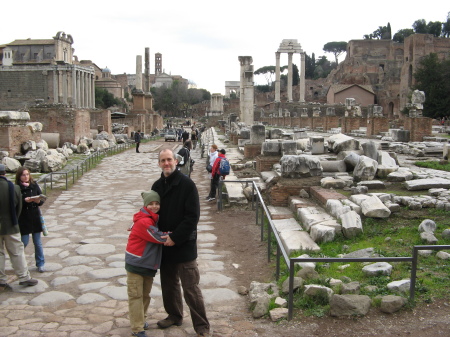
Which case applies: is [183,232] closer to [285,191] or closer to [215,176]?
[285,191]

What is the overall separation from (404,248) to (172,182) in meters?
3.06

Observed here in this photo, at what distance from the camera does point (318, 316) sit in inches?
162

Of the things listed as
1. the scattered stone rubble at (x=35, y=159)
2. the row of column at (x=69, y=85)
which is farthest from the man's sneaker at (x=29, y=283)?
the row of column at (x=69, y=85)

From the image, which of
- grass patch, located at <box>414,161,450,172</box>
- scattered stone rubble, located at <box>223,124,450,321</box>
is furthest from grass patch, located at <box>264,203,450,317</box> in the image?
grass patch, located at <box>414,161,450,172</box>

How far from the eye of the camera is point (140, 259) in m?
3.93

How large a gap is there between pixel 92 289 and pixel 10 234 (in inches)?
43.2

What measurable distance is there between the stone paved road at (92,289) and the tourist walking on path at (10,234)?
179mm

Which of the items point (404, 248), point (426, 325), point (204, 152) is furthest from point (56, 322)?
point (204, 152)

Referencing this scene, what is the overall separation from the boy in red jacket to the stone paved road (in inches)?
11.3

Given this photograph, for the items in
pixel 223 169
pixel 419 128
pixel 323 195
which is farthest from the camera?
pixel 419 128

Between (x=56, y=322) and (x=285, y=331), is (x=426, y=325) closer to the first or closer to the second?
(x=285, y=331)

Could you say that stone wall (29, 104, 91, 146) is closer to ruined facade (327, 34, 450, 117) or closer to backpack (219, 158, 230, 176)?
backpack (219, 158, 230, 176)

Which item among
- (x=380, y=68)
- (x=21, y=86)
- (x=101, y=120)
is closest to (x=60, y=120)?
(x=101, y=120)

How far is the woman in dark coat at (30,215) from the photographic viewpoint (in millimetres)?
5727
